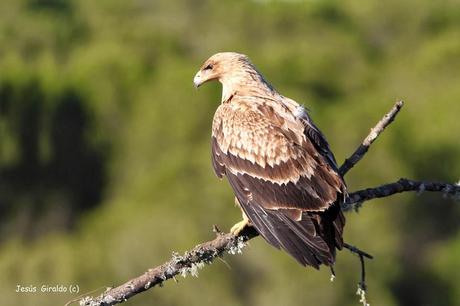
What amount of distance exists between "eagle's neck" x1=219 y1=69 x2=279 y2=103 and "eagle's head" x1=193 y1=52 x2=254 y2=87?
0.9 inches

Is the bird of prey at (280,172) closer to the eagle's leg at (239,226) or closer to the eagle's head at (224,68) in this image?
the eagle's leg at (239,226)

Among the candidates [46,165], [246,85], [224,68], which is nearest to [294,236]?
[246,85]

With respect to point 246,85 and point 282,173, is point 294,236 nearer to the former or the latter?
point 282,173

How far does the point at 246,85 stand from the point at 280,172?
127cm

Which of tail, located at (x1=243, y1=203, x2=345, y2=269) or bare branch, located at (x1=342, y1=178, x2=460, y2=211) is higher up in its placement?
bare branch, located at (x1=342, y1=178, x2=460, y2=211)

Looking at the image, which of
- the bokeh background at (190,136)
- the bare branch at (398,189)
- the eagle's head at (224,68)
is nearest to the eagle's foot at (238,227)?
the bare branch at (398,189)

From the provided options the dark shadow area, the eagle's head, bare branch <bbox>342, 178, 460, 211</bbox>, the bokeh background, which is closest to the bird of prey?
bare branch <bbox>342, 178, 460, 211</bbox>

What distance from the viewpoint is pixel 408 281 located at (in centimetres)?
2872

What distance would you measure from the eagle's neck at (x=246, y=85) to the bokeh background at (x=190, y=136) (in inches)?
502

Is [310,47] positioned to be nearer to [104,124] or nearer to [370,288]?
[104,124]

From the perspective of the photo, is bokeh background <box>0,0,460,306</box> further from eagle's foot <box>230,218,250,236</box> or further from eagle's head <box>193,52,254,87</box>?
eagle's foot <box>230,218,250,236</box>

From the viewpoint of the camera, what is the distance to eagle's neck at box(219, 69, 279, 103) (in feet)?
26.6

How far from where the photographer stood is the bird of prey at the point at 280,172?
6742 millimetres

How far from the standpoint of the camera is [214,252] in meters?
6.47
